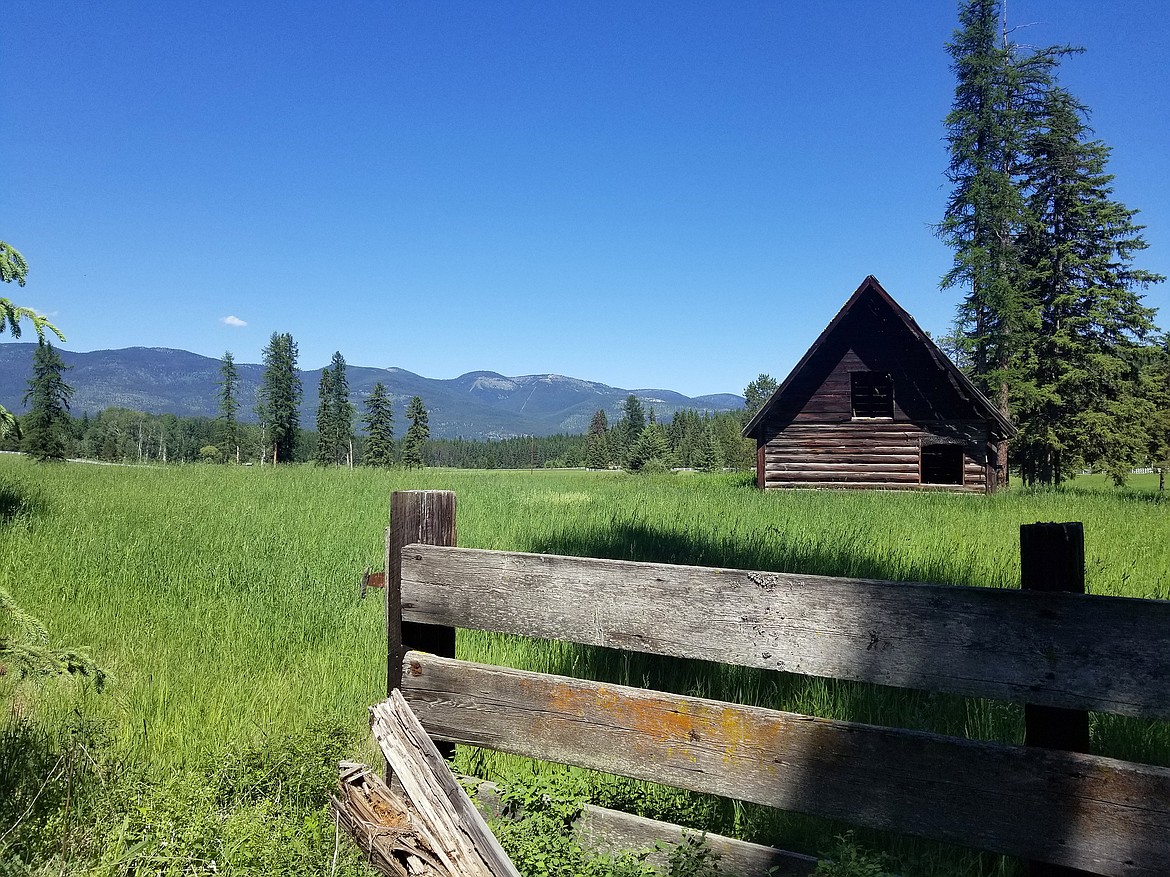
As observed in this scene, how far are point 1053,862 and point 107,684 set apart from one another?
5.50 meters

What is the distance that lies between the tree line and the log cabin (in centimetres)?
931

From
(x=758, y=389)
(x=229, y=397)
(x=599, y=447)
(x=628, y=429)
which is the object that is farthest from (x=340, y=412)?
(x=758, y=389)

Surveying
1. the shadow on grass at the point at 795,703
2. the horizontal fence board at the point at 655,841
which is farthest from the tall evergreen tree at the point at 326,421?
the horizontal fence board at the point at 655,841

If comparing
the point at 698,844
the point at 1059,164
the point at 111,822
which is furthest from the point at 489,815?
the point at 1059,164

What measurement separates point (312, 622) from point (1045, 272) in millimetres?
33348

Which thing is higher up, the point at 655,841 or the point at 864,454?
the point at 864,454

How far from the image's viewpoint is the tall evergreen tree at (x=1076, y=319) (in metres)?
27.2

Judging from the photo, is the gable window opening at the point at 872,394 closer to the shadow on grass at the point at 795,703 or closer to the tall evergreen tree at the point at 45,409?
the shadow on grass at the point at 795,703

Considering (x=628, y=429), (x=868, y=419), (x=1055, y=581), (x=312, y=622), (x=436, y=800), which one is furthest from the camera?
(x=628, y=429)

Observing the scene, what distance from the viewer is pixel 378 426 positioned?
3487 inches

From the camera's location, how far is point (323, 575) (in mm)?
7613

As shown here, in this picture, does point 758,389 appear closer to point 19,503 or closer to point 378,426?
point 378,426

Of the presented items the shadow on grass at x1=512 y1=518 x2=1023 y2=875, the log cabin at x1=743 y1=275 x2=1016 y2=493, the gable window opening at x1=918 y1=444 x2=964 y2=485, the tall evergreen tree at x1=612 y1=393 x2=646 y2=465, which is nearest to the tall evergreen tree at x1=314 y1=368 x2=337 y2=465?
the tall evergreen tree at x1=612 y1=393 x2=646 y2=465

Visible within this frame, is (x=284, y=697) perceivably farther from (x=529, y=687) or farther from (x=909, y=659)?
(x=909, y=659)
